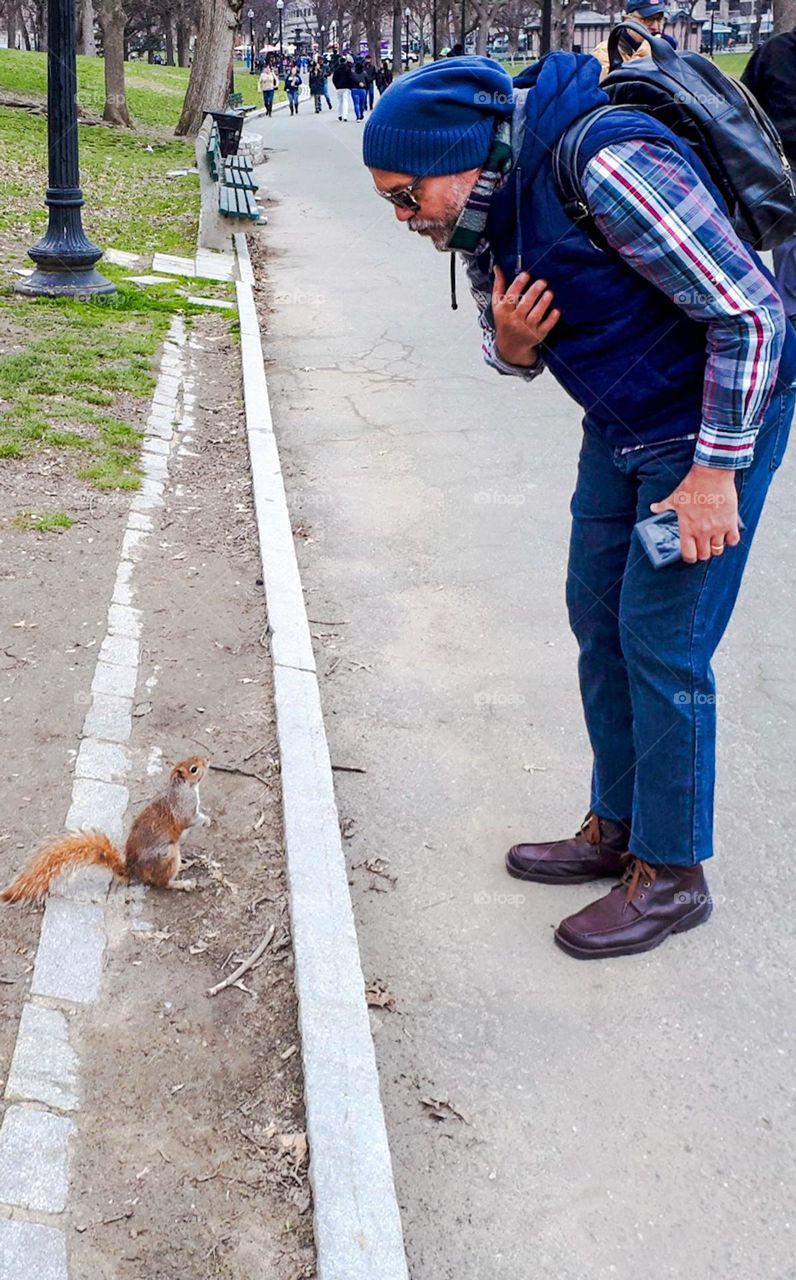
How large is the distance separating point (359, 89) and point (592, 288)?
42.0 meters

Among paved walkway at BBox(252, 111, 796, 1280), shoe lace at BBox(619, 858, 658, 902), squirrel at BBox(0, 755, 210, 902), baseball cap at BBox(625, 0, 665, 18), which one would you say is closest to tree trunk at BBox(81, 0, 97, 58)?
baseball cap at BBox(625, 0, 665, 18)

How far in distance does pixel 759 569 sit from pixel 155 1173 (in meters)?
4.00

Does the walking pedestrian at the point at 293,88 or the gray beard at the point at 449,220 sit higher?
the walking pedestrian at the point at 293,88

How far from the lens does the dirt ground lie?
7.78ft

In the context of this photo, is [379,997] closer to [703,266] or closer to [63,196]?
[703,266]

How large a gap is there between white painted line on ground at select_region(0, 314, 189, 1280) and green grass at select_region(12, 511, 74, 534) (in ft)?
3.04

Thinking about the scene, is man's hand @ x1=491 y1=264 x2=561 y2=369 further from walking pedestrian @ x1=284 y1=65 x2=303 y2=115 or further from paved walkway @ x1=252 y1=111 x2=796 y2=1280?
walking pedestrian @ x1=284 y1=65 x2=303 y2=115

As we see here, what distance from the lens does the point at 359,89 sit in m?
40.6

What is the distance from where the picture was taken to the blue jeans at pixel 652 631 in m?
2.66

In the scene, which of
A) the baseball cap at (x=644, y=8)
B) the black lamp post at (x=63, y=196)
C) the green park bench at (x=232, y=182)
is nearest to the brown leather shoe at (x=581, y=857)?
the baseball cap at (x=644, y=8)

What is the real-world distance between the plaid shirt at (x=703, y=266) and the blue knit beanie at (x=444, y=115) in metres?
0.23

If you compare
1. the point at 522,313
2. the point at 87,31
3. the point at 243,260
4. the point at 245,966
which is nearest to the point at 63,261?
the point at 243,260

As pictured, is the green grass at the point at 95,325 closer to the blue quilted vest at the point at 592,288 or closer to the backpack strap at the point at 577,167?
the blue quilted vest at the point at 592,288

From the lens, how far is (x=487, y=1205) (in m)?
2.46
